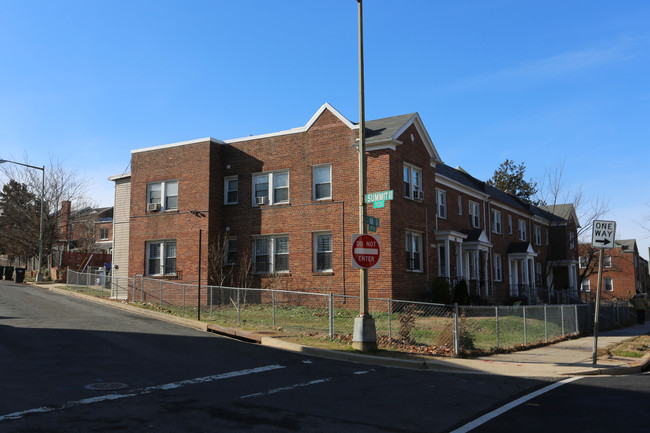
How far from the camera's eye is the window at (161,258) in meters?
26.2

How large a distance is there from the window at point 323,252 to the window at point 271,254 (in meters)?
1.52

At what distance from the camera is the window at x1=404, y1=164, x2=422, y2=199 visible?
24078 mm

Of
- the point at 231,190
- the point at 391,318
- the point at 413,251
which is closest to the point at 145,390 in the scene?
the point at 391,318

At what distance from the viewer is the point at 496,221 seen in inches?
1437

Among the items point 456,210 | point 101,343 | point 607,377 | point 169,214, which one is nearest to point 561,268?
point 456,210

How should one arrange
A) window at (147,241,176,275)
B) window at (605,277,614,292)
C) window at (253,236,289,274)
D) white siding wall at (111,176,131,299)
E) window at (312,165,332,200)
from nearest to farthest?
window at (312,165,332,200), window at (253,236,289,274), window at (147,241,176,275), white siding wall at (111,176,131,299), window at (605,277,614,292)

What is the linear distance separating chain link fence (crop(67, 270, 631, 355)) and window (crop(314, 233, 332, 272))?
1.38m

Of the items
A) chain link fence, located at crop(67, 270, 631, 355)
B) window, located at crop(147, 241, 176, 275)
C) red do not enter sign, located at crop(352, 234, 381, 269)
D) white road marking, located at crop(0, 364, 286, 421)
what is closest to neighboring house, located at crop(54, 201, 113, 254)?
chain link fence, located at crop(67, 270, 631, 355)

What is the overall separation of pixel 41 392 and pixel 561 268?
155 ft

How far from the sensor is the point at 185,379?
9391 millimetres

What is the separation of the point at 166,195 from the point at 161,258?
3053 millimetres

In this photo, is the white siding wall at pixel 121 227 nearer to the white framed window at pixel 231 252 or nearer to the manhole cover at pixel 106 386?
the white framed window at pixel 231 252

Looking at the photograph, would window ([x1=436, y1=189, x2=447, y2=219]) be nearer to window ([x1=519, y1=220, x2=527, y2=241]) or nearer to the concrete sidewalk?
the concrete sidewalk

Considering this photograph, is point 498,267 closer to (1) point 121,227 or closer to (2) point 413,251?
(2) point 413,251
